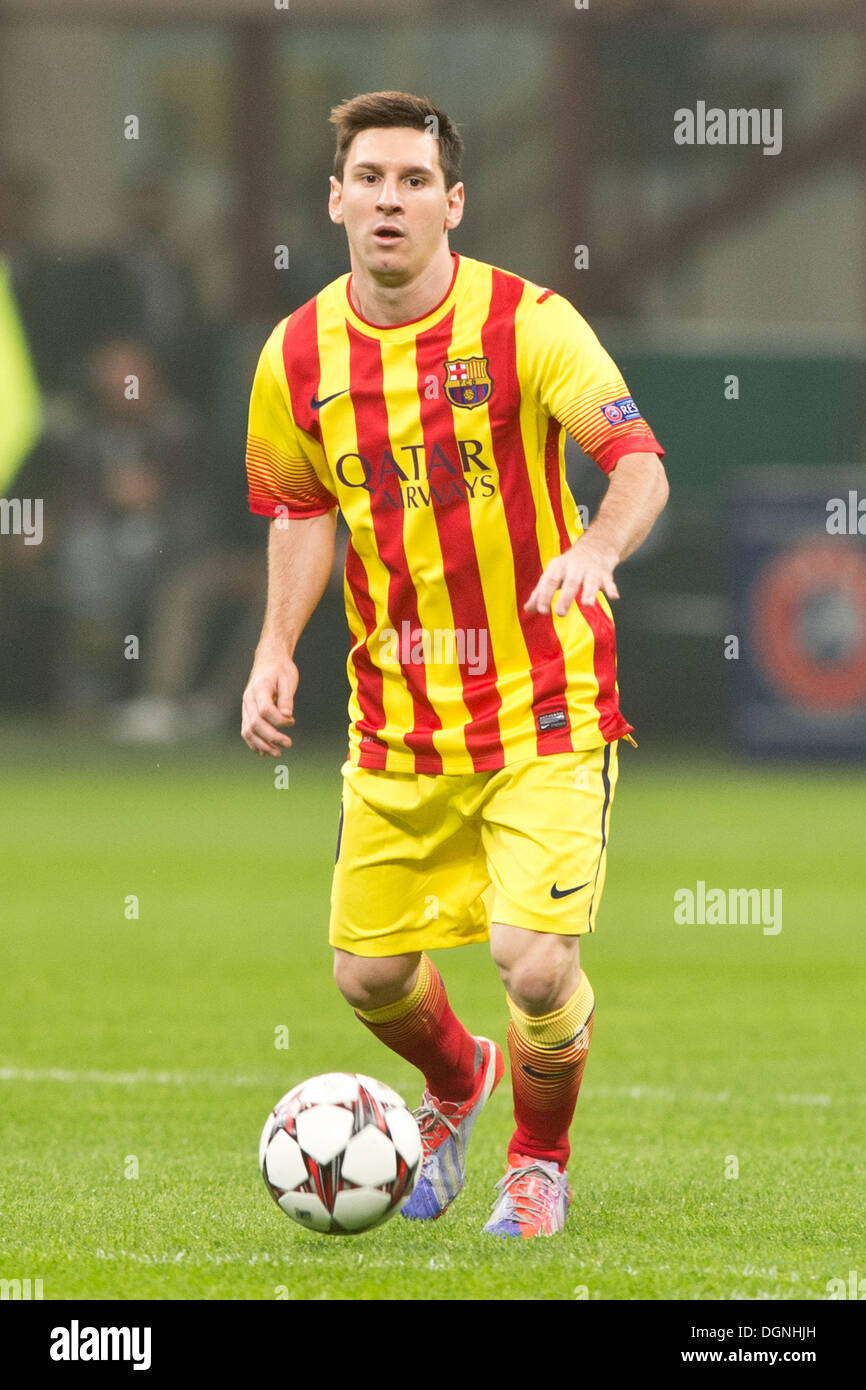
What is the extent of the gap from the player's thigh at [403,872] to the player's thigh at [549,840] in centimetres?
12

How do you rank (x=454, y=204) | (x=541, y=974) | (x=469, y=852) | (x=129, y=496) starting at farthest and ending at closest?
1. (x=129, y=496)
2. (x=469, y=852)
3. (x=454, y=204)
4. (x=541, y=974)

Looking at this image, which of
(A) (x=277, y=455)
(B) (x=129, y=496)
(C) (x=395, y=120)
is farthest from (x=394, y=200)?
(B) (x=129, y=496)

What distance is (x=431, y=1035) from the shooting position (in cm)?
500

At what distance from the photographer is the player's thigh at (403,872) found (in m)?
4.75

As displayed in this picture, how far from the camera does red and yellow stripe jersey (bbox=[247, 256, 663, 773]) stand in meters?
4.61

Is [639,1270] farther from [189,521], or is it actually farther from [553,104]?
[553,104]

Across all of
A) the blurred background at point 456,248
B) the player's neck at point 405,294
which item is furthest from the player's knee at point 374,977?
the blurred background at point 456,248

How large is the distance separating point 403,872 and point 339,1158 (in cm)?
70

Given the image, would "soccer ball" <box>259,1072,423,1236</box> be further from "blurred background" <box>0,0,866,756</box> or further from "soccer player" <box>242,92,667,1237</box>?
"blurred background" <box>0,0,866,756</box>

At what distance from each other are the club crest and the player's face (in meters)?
0.21

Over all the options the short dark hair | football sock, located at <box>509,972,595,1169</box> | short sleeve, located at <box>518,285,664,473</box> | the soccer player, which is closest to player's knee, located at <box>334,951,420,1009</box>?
the soccer player

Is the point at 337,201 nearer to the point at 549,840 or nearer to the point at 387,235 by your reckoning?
the point at 387,235

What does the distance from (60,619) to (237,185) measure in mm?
4880
